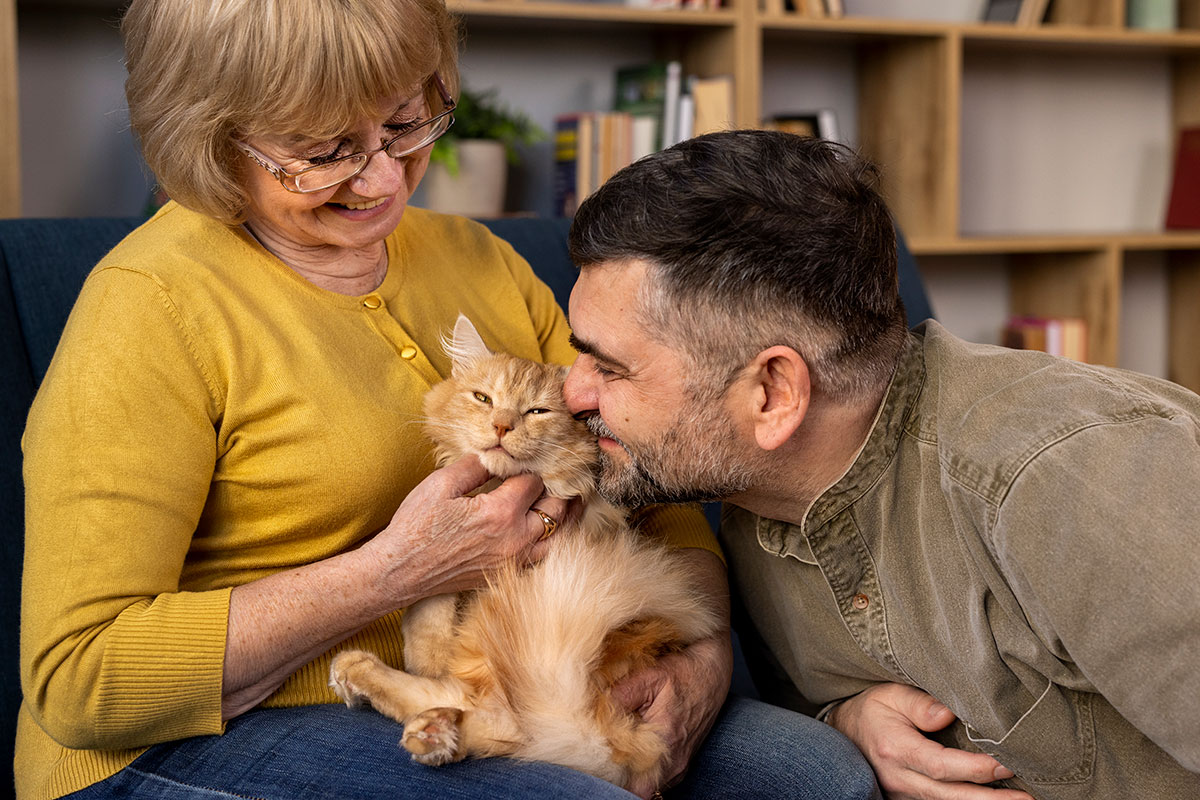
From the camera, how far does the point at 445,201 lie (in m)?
3.02

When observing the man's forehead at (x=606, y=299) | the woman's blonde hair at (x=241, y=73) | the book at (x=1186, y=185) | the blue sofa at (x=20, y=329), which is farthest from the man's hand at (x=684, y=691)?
the book at (x=1186, y=185)

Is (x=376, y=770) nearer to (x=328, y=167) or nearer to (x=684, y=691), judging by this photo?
(x=684, y=691)

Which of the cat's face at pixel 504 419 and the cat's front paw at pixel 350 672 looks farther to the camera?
the cat's face at pixel 504 419

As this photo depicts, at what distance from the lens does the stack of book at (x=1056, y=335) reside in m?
3.79

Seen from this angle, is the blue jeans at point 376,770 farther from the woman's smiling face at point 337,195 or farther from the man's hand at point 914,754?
the woman's smiling face at point 337,195

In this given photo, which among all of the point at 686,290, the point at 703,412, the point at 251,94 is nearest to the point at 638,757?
the point at 703,412

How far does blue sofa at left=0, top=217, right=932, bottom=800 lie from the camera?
1.55 m

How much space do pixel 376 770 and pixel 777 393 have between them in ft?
2.12

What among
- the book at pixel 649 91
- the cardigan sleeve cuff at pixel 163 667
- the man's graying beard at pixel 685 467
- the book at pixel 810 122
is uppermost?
the book at pixel 649 91

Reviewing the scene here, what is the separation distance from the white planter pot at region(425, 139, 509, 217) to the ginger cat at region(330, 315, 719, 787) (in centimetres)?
159

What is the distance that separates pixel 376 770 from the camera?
119 centimetres

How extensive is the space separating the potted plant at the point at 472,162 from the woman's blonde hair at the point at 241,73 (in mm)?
1596

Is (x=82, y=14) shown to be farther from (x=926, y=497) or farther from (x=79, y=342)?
(x=926, y=497)

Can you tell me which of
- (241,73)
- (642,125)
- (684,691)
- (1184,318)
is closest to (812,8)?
(642,125)
